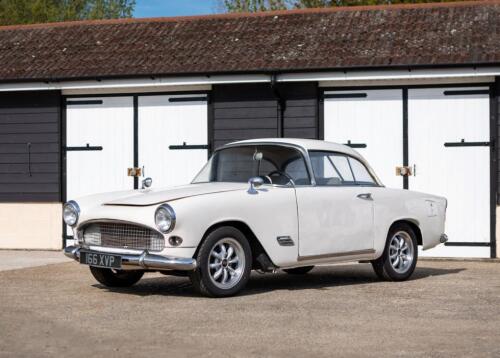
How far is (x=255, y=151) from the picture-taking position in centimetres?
1009

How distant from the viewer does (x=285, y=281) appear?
10.8m

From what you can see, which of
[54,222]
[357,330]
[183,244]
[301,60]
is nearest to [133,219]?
[183,244]

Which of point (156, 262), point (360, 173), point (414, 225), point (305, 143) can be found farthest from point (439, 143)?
point (156, 262)

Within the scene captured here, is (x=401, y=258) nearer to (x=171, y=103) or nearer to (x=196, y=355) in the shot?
(x=196, y=355)

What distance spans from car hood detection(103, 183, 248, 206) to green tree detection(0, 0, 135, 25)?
31.4 meters

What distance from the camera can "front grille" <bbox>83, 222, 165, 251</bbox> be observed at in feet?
28.8

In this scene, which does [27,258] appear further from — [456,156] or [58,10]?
[58,10]

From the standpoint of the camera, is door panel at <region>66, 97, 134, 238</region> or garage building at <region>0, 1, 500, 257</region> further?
door panel at <region>66, 97, 134, 238</region>

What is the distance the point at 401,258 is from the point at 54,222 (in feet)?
25.0

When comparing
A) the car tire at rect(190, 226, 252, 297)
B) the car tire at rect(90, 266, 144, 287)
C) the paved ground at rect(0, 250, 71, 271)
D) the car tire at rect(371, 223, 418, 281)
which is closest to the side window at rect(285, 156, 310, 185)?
the car tire at rect(190, 226, 252, 297)

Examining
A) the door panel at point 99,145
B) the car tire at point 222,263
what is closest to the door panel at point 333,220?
the car tire at point 222,263

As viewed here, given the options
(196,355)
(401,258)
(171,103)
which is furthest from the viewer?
(171,103)

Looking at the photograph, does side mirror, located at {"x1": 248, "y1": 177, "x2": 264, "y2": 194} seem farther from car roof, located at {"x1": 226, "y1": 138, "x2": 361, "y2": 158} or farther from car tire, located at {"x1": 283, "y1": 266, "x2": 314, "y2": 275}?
car tire, located at {"x1": 283, "y1": 266, "x2": 314, "y2": 275}

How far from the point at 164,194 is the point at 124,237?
0.53m
